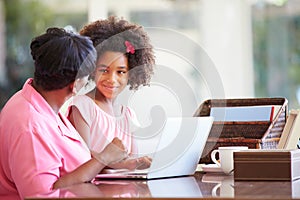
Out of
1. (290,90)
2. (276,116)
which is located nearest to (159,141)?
(276,116)

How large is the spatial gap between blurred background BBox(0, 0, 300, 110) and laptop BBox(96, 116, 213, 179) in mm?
3529

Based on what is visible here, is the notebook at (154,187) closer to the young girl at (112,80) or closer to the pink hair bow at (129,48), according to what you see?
the young girl at (112,80)

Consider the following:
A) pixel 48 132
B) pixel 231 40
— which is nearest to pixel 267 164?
pixel 48 132

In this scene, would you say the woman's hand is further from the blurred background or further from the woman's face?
the blurred background

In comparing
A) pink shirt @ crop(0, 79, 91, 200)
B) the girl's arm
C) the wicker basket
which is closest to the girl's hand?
pink shirt @ crop(0, 79, 91, 200)

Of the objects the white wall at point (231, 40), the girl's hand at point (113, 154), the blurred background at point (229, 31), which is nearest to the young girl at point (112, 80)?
the girl's hand at point (113, 154)

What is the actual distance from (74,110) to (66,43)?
1.09 ft

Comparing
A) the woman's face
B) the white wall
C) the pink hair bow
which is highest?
the pink hair bow

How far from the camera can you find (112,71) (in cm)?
232

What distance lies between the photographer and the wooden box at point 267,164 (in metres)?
1.90

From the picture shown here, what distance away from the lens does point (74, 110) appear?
94.0 inches

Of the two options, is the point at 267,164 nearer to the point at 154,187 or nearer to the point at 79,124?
the point at 154,187

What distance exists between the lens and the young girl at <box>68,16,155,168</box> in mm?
2324

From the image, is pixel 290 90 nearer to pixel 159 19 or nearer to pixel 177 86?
pixel 159 19
